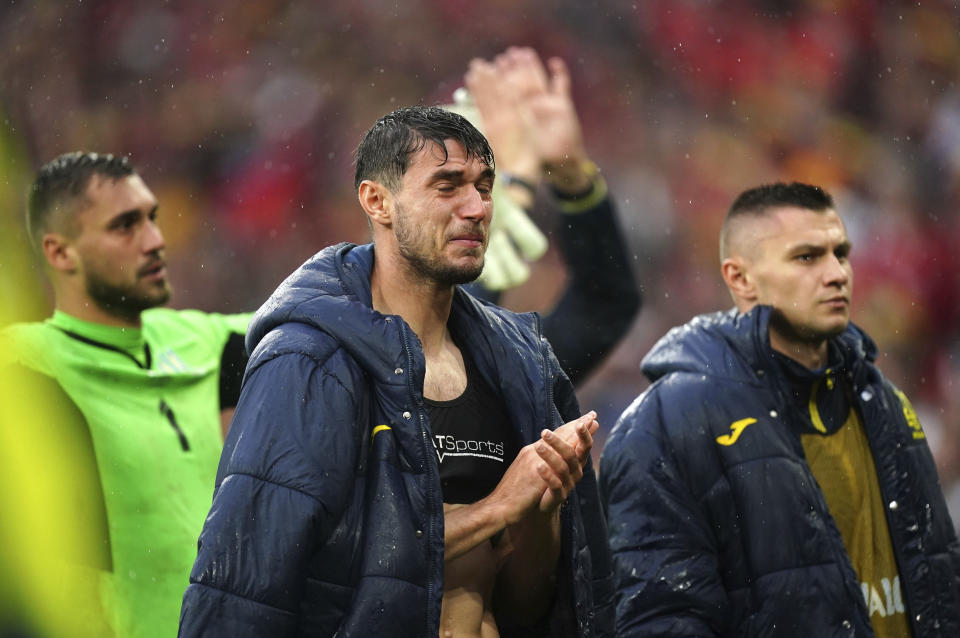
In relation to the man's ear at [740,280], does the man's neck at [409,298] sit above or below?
below

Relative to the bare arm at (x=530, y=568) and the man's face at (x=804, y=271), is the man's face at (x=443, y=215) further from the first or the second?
the man's face at (x=804, y=271)

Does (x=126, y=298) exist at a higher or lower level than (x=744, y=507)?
higher

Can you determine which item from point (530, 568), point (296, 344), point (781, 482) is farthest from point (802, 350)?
point (296, 344)

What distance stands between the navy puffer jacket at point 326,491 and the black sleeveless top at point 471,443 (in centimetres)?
17

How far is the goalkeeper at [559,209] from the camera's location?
15.7 feet

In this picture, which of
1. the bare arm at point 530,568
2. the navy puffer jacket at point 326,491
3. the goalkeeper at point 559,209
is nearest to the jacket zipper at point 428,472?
the navy puffer jacket at point 326,491

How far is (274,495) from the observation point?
2236mm

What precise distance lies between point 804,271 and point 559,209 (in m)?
1.20

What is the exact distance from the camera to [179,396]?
432 cm

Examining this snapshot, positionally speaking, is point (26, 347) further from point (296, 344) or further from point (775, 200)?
point (775, 200)

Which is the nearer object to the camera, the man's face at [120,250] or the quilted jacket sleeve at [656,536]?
the quilted jacket sleeve at [656,536]

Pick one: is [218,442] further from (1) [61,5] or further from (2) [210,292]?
(1) [61,5]

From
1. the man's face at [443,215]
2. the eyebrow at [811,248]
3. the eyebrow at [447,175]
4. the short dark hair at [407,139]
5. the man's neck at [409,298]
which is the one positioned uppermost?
the eyebrow at [811,248]

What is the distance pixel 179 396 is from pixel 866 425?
7.54 ft
